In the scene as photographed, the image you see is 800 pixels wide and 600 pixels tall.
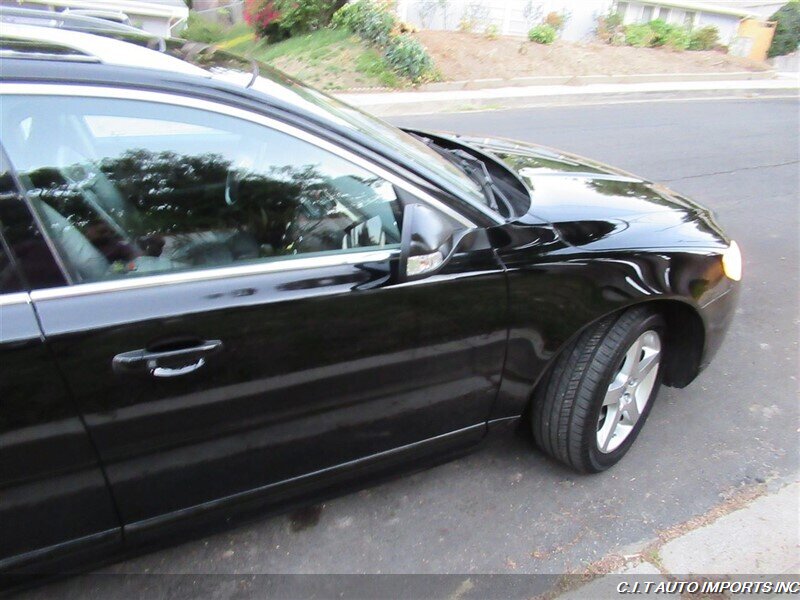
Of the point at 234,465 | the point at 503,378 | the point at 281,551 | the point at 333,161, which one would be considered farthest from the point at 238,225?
the point at 281,551

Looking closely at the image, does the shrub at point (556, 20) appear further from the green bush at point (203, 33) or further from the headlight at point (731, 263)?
the headlight at point (731, 263)

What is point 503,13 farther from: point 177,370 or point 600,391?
point 177,370

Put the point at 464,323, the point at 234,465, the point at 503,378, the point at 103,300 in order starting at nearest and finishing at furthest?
the point at 103,300 → the point at 234,465 → the point at 464,323 → the point at 503,378

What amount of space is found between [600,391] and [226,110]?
5.36 feet

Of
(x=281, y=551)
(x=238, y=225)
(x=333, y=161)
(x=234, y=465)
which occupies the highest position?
(x=333, y=161)

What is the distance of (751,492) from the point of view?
2.50 meters

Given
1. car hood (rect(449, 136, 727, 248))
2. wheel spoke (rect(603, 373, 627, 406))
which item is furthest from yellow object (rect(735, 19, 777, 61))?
wheel spoke (rect(603, 373, 627, 406))

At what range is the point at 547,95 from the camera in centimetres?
1273

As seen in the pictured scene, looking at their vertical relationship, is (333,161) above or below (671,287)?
above

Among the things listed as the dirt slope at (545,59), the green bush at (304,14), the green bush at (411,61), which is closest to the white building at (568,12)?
the dirt slope at (545,59)

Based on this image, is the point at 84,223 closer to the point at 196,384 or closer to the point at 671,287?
the point at 196,384

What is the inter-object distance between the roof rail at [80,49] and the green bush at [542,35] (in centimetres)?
1632

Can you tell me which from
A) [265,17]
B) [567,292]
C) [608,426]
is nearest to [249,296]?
[567,292]

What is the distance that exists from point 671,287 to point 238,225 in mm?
1594
